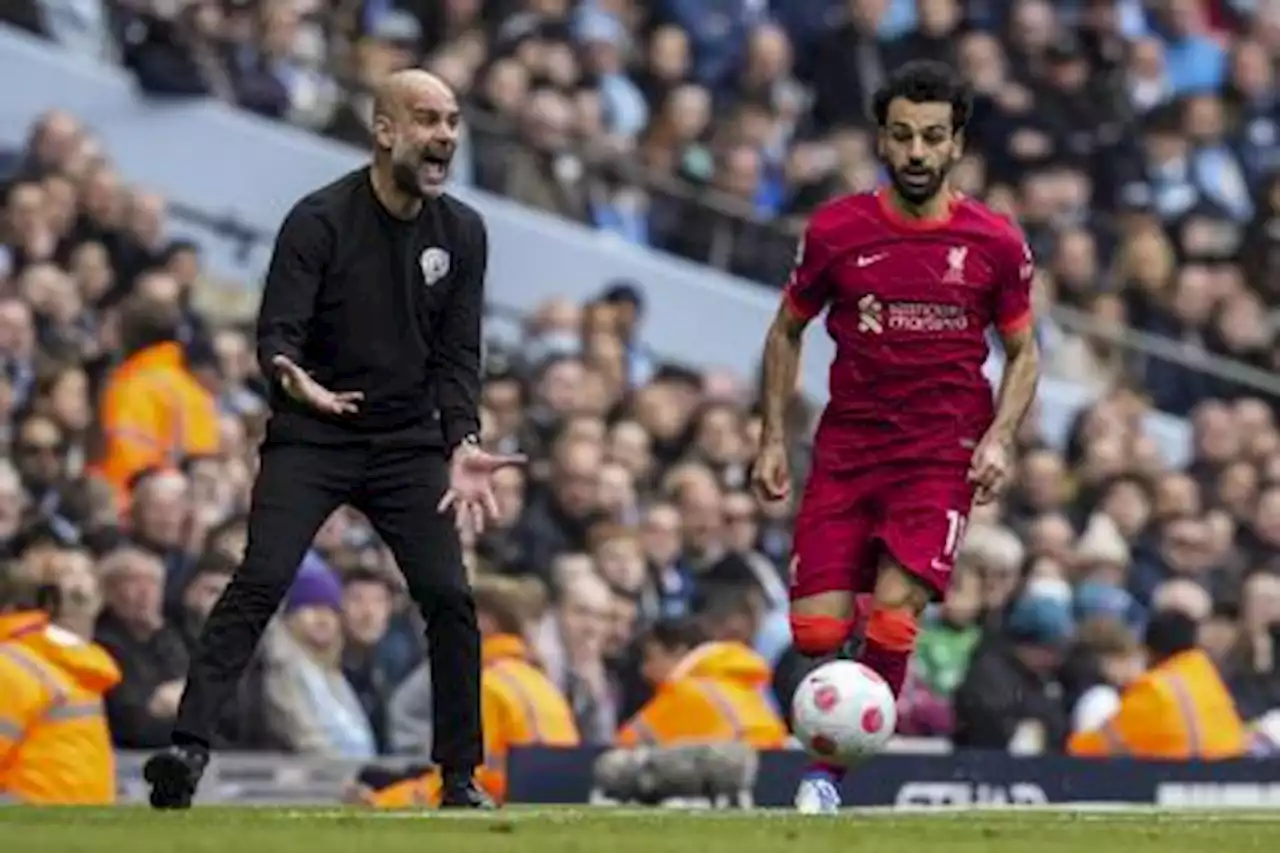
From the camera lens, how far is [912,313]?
15695 mm

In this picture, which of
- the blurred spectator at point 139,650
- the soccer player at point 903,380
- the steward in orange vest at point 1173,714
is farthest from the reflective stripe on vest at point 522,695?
the soccer player at point 903,380

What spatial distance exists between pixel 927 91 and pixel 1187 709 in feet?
18.6

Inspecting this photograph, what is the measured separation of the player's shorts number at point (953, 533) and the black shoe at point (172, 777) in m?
2.62

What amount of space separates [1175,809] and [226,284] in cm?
901

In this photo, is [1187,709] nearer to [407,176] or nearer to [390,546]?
[390,546]

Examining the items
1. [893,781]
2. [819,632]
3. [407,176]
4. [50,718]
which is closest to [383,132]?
[407,176]

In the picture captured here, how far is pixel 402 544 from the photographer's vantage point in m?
15.1

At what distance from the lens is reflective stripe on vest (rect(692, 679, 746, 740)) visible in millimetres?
19125

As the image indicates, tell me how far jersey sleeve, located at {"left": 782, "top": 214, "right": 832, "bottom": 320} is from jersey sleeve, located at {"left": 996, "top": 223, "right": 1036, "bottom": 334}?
1.85ft

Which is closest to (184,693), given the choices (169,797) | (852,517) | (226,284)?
(169,797)

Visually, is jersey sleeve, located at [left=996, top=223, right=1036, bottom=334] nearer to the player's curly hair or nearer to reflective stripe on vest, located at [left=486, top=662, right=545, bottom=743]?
the player's curly hair

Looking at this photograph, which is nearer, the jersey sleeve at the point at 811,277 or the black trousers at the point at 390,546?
the black trousers at the point at 390,546

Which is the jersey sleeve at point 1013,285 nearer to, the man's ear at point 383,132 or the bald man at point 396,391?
the bald man at point 396,391

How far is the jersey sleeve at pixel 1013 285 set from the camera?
15719 mm
